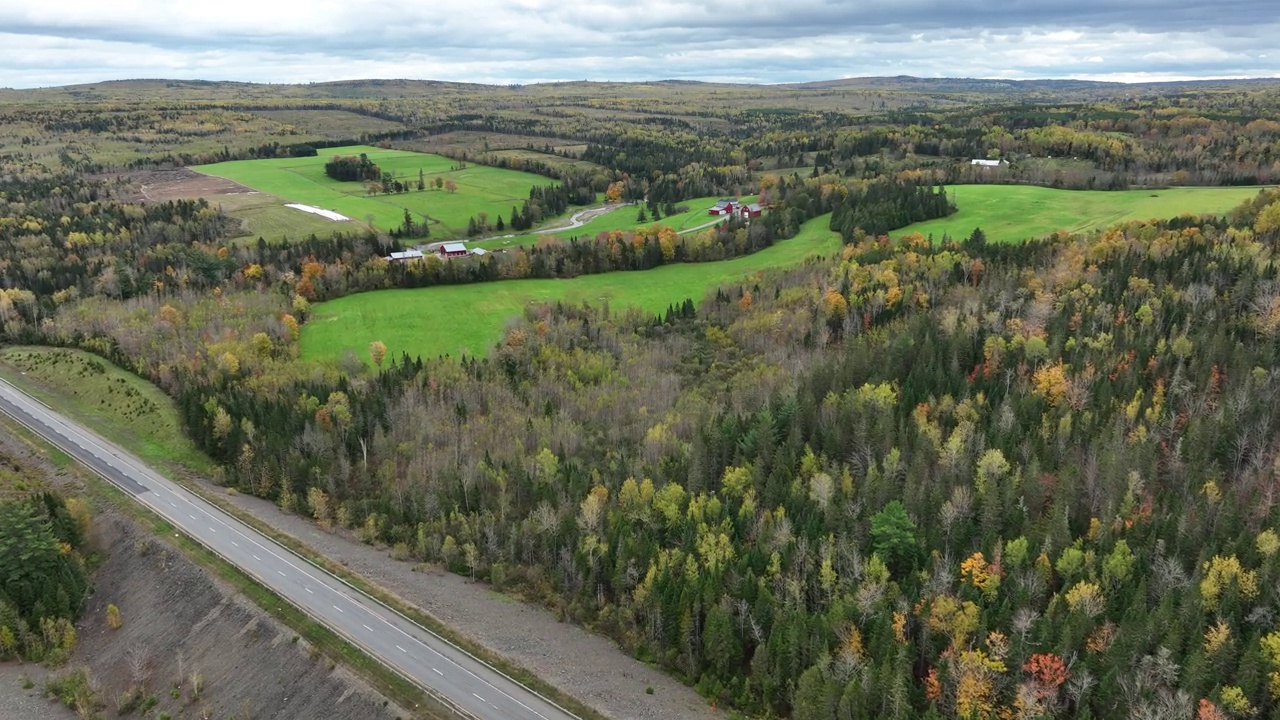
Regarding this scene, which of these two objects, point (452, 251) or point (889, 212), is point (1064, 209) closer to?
point (889, 212)

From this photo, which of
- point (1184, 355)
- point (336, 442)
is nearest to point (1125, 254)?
point (1184, 355)

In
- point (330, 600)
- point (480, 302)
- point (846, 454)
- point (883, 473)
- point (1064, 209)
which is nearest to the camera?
point (330, 600)

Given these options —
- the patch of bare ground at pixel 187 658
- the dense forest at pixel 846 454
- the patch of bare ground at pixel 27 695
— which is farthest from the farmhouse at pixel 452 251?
the patch of bare ground at pixel 27 695

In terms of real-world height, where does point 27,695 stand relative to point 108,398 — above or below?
below

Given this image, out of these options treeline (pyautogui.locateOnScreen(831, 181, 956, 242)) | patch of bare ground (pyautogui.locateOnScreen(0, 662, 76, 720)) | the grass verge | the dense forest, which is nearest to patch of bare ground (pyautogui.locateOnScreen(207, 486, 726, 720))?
the grass verge

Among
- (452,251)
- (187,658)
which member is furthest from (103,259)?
(187,658)

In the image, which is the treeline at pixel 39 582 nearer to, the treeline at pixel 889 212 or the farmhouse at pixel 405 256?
the farmhouse at pixel 405 256

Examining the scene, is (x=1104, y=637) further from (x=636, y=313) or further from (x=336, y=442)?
(x=636, y=313)
